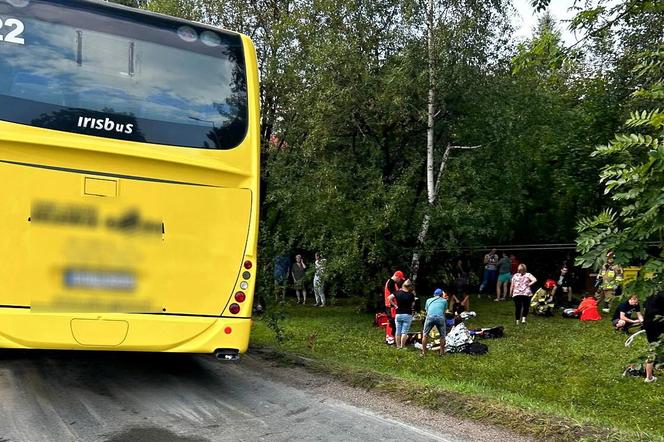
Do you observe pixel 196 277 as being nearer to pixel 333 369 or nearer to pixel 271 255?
pixel 333 369

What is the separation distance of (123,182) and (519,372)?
23.6 feet

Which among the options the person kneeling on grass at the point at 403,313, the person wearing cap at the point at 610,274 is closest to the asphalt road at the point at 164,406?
the person wearing cap at the point at 610,274

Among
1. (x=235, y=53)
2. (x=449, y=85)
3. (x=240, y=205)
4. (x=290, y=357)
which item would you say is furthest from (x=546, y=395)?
(x=449, y=85)

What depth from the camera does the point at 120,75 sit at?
6.69 meters

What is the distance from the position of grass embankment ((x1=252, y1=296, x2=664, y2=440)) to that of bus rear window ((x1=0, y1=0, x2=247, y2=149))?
12.7 feet

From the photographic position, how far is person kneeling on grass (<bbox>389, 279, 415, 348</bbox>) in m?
12.7

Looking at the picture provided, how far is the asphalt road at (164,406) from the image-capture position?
5.84m

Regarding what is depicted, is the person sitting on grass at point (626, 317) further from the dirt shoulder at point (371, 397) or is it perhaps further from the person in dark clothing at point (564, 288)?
the dirt shoulder at point (371, 397)

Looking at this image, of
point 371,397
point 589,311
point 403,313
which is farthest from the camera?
point 589,311

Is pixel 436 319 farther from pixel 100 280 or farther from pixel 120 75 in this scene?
pixel 120 75

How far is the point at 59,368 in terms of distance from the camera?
830 cm

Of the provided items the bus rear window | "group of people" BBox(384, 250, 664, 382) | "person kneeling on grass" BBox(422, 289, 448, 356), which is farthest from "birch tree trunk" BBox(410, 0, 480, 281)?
the bus rear window

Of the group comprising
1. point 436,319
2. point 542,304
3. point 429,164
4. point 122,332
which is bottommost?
point 542,304

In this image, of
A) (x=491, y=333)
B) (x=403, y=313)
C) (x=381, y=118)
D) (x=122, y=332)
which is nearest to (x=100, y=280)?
(x=122, y=332)
